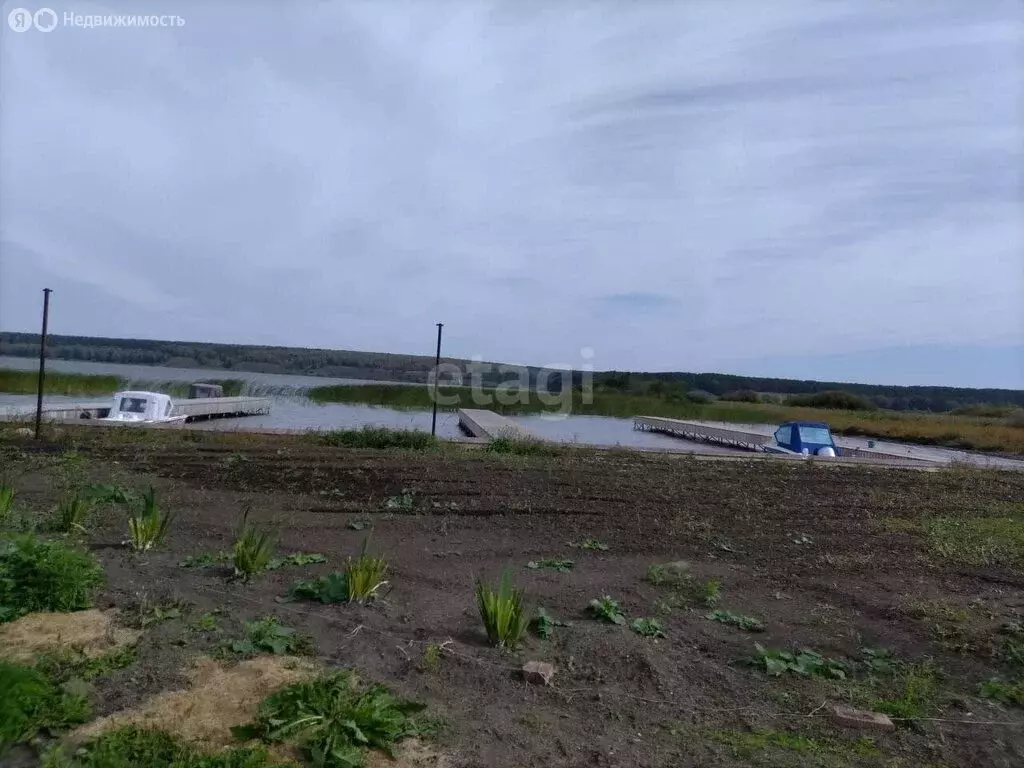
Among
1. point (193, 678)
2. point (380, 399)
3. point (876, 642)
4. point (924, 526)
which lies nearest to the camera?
point (193, 678)

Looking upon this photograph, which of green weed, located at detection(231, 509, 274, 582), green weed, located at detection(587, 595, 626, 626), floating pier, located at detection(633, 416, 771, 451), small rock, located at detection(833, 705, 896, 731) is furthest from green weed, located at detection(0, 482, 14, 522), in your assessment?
floating pier, located at detection(633, 416, 771, 451)

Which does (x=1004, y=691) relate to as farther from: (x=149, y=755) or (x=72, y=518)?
(x=72, y=518)

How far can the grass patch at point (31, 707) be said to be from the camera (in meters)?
2.62

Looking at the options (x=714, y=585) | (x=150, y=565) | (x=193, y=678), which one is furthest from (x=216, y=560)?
(x=714, y=585)

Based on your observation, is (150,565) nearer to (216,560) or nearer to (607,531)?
(216,560)

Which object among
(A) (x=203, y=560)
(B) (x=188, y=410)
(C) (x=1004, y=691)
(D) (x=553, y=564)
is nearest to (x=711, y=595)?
(D) (x=553, y=564)

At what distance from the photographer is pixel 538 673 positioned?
11.4 ft

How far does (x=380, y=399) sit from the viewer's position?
40.7 meters

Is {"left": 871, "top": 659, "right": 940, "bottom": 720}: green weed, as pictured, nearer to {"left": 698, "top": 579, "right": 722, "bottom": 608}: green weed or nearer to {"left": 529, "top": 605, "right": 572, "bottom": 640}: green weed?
{"left": 698, "top": 579, "right": 722, "bottom": 608}: green weed

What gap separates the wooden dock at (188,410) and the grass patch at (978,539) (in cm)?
1650

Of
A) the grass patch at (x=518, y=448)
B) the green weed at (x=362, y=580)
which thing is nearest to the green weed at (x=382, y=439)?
the grass patch at (x=518, y=448)

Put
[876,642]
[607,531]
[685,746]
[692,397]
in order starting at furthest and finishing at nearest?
[692,397]
[607,531]
[876,642]
[685,746]

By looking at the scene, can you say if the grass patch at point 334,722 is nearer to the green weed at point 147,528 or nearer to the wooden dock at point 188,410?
the green weed at point 147,528

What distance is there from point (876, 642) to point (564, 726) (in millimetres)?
2201
